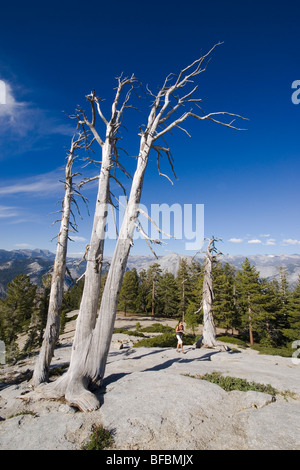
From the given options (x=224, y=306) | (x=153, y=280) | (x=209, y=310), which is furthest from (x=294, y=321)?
(x=153, y=280)

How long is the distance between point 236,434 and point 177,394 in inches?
64.3

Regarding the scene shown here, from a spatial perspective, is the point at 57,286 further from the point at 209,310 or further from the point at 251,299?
the point at 251,299

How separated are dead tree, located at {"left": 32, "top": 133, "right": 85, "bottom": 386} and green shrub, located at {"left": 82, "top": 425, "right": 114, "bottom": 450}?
561 centimetres

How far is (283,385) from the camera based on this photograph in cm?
710

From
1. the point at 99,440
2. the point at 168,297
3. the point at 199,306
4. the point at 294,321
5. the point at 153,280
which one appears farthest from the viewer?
the point at 153,280

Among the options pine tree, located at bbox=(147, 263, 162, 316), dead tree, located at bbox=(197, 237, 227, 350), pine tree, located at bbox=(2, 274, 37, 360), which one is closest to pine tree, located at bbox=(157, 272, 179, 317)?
pine tree, located at bbox=(147, 263, 162, 316)

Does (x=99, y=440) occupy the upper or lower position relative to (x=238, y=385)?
upper

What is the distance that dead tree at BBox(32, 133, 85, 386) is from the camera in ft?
29.1

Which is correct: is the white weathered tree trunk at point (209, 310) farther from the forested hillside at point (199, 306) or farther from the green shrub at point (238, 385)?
the green shrub at point (238, 385)

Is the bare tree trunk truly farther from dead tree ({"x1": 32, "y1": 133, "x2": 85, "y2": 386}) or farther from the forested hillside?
dead tree ({"x1": 32, "y1": 133, "x2": 85, "y2": 386})

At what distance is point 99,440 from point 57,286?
21.7 ft

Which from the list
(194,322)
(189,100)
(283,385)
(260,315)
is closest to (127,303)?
(194,322)

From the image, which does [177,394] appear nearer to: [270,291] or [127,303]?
[270,291]

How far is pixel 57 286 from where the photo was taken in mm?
9711
